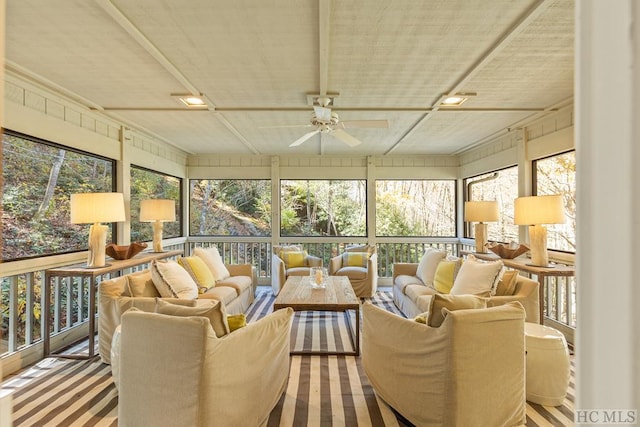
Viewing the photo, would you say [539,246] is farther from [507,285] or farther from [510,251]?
[507,285]

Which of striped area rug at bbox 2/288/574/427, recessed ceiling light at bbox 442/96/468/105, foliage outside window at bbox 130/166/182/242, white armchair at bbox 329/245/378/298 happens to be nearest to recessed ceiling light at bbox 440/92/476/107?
recessed ceiling light at bbox 442/96/468/105

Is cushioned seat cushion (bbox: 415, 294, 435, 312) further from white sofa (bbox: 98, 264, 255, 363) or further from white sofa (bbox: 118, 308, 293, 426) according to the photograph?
white sofa (bbox: 98, 264, 255, 363)

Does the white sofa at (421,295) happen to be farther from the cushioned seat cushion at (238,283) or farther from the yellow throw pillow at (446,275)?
the cushioned seat cushion at (238,283)

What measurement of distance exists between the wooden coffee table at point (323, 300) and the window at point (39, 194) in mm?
2323

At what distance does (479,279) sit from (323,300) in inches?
57.5

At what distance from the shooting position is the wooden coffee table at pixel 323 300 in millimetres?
2967

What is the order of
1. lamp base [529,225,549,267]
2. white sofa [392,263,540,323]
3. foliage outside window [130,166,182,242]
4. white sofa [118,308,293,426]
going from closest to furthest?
white sofa [118,308,293,426] → white sofa [392,263,540,323] → lamp base [529,225,549,267] → foliage outside window [130,166,182,242]

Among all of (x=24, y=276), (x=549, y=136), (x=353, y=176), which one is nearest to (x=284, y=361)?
(x=24, y=276)

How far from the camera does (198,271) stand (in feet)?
12.4

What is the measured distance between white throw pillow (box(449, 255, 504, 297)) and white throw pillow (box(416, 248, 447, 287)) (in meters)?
0.83

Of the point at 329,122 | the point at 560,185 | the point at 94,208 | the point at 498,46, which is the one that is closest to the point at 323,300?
the point at 329,122

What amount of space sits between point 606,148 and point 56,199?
162 inches

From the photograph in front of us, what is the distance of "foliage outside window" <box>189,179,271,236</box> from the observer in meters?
6.09

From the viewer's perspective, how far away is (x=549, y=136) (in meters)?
3.64
